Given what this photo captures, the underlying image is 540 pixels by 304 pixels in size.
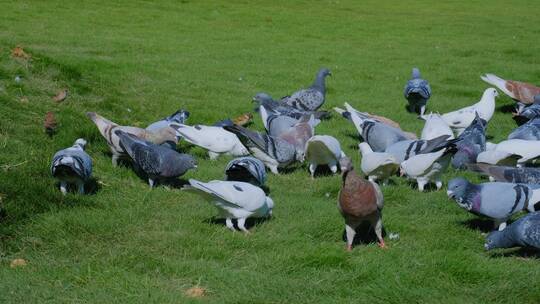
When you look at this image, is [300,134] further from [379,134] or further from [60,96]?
[60,96]

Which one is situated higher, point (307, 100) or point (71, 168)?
point (71, 168)

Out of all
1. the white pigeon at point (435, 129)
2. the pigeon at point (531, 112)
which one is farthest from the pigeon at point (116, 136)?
the pigeon at point (531, 112)

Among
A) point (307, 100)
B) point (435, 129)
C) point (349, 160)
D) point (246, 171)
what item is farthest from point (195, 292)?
point (307, 100)

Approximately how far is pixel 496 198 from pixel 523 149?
2.11 metres

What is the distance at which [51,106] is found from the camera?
9617 millimetres

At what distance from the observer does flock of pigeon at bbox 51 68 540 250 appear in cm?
591

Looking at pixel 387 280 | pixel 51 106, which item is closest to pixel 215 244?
pixel 387 280

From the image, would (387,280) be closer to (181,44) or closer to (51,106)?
(51,106)

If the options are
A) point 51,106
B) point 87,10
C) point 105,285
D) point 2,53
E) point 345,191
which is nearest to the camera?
point 105,285

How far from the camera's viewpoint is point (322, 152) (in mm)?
8078

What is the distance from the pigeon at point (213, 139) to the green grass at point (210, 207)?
20 centimetres

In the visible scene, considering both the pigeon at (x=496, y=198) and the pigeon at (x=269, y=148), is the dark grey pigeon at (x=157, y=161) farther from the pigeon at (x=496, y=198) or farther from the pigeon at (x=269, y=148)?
the pigeon at (x=496, y=198)

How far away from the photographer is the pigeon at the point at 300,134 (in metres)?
8.50

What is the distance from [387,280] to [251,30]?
59.2ft
